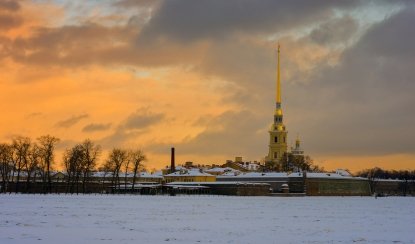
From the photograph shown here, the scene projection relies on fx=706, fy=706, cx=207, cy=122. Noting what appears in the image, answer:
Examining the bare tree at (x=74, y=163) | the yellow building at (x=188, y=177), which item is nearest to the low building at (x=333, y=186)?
the yellow building at (x=188, y=177)

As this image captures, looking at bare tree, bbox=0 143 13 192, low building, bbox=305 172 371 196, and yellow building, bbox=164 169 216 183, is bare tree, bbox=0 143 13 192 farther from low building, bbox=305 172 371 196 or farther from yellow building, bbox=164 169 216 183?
low building, bbox=305 172 371 196

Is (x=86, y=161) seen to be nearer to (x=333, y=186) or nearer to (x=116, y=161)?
(x=116, y=161)

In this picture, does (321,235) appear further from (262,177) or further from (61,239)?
(262,177)

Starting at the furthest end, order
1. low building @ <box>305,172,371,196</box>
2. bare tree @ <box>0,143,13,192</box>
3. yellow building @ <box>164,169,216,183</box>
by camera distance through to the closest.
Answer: yellow building @ <box>164,169,216,183</box> < low building @ <box>305,172,371,196</box> < bare tree @ <box>0,143,13,192</box>

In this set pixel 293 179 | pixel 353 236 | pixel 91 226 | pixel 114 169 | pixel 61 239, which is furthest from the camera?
pixel 293 179

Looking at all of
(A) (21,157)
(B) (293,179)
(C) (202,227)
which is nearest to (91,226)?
(C) (202,227)

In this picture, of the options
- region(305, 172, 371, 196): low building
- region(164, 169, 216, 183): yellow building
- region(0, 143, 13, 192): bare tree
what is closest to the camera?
region(0, 143, 13, 192): bare tree

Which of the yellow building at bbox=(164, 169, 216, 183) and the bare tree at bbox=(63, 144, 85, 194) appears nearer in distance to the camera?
the bare tree at bbox=(63, 144, 85, 194)

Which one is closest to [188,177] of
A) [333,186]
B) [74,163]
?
[333,186]

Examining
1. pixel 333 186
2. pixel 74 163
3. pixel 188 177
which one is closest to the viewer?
pixel 74 163

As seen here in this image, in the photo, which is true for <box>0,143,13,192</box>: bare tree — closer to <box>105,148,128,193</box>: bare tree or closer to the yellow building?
<box>105,148,128,193</box>: bare tree

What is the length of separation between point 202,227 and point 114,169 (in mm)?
106214

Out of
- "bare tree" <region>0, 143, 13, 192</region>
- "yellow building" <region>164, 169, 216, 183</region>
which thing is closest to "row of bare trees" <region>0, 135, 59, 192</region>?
"bare tree" <region>0, 143, 13, 192</region>

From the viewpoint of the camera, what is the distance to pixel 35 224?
109ft
